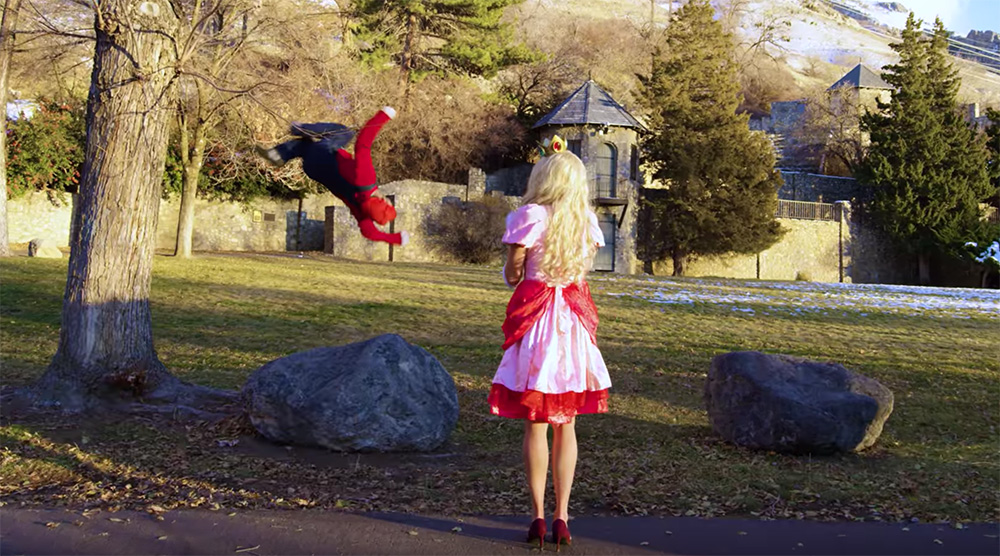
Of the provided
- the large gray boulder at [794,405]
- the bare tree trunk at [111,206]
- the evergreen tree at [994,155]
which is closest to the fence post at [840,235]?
the evergreen tree at [994,155]

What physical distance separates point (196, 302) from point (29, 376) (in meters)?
4.91

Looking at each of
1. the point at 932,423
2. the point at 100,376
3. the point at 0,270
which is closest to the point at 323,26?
the point at 0,270

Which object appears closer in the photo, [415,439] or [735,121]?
[415,439]

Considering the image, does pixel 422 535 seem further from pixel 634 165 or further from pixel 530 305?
pixel 634 165

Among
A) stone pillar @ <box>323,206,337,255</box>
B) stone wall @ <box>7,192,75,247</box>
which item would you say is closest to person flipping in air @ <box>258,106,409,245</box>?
stone pillar @ <box>323,206,337,255</box>

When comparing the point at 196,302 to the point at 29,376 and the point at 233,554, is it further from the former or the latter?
the point at 233,554

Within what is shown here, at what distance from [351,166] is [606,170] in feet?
98.7

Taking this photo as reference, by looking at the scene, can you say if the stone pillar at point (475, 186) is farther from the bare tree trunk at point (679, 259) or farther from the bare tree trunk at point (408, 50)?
the bare tree trunk at point (679, 259)

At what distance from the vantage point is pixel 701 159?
34.1m

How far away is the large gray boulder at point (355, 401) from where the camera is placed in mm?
6465

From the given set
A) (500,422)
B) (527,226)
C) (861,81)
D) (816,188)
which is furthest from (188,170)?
(861,81)

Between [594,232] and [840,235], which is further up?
[840,235]

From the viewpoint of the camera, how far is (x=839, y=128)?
148 feet

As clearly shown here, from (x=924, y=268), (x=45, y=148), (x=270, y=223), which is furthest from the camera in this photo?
(x=924, y=268)
